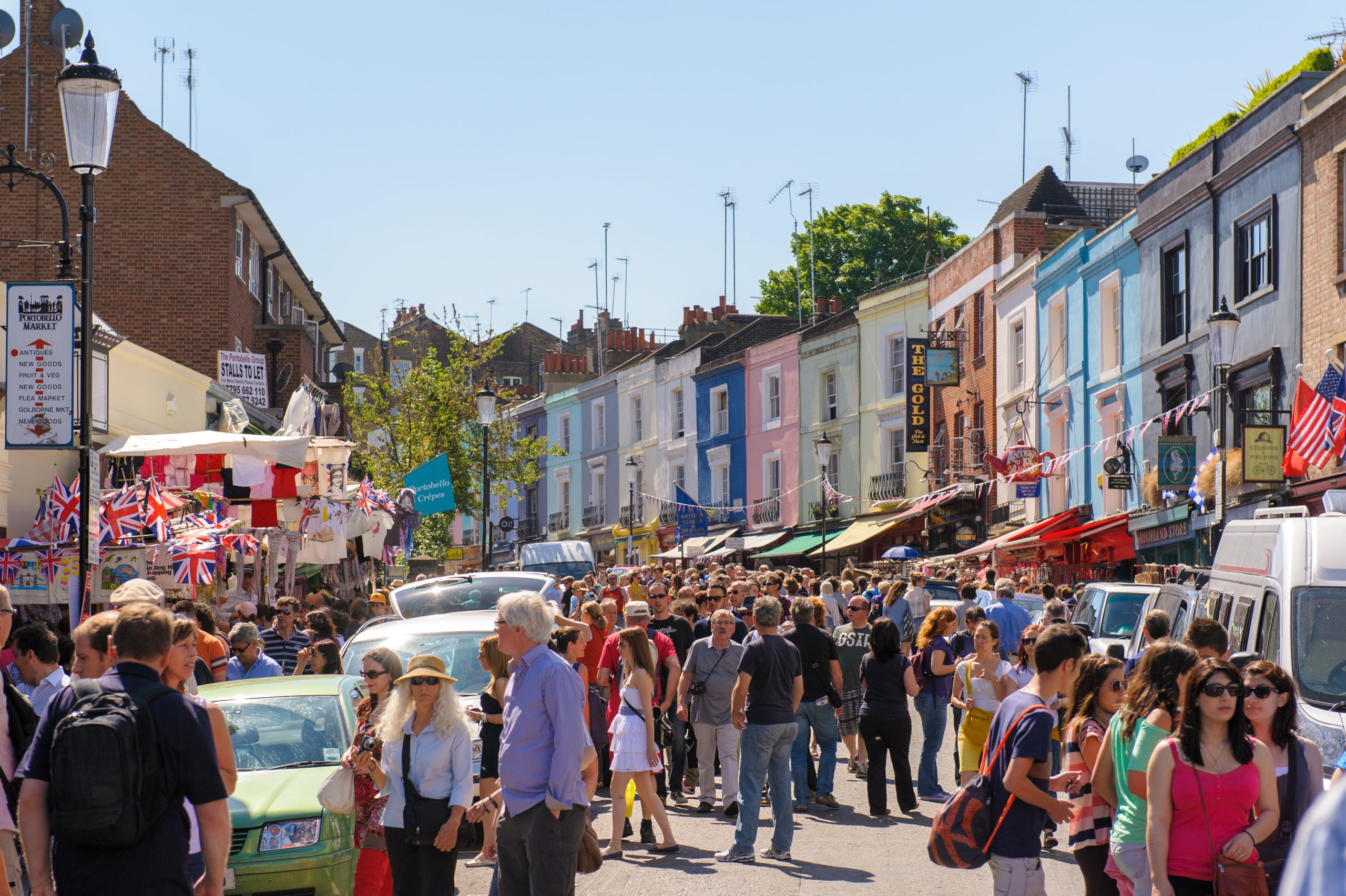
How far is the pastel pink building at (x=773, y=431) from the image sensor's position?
155ft

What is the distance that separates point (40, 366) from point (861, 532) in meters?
28.6

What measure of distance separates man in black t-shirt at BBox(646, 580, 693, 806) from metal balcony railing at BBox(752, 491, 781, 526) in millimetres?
32172

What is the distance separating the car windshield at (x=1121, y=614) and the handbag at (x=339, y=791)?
37.3 feet

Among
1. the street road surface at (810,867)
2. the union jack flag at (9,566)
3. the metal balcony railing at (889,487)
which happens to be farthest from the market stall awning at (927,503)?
the union jack flag at (9,566)

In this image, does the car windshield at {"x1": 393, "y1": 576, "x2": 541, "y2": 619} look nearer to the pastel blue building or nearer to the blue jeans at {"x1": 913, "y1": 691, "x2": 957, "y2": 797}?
the blue jeans at {"x1": 913, "y1": 691, "x2": 957, "y2": 797}

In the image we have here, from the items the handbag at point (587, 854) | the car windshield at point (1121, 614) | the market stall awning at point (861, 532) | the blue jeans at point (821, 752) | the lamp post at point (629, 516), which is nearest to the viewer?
the handbag at point (587, 854)

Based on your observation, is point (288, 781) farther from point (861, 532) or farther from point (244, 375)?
point (861, 532)

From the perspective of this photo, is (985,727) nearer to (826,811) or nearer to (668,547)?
(826,811)

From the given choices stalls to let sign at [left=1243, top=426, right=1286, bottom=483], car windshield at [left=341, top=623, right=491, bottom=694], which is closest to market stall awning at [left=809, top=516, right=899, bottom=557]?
stalls to let sign at [left=1243, top=426, right=1286, bottom=483]

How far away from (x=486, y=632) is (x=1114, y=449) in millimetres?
20981

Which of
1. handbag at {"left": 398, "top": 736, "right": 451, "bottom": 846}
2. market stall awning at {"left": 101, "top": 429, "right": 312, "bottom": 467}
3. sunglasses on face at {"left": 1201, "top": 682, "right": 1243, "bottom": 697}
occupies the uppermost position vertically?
market stall awning at {"left": 101, "top": 429, "right": 312, "bottom": 467}

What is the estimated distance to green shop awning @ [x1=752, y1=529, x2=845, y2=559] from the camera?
42.1 meters

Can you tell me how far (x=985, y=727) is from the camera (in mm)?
10453

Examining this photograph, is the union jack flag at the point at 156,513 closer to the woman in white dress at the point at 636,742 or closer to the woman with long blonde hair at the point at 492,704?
the woman in white dress at the point at 636,742
